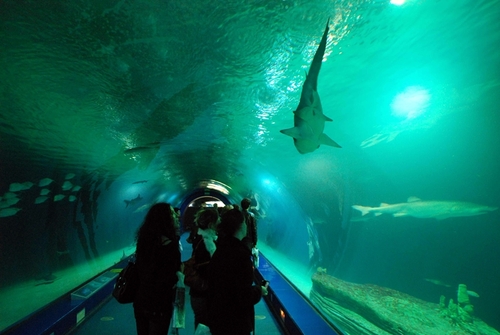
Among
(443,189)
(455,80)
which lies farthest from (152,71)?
(443,189)

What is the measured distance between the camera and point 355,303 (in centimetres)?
830

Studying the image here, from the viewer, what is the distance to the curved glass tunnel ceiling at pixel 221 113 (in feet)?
12.7

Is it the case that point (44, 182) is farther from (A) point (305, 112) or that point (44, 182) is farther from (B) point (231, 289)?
(A) point (305, 112)

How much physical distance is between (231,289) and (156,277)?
0.73m

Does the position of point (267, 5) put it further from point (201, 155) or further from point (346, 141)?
point (346, 141)

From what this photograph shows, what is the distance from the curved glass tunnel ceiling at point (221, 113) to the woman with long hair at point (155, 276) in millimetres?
1787

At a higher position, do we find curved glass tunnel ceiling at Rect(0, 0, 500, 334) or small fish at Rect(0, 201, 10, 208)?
curved glass tunnel ceiling at Rect(0, 0, 500, 334)

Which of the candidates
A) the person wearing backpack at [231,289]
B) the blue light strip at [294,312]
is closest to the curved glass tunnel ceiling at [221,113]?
the person wearing backpack at [231,289]

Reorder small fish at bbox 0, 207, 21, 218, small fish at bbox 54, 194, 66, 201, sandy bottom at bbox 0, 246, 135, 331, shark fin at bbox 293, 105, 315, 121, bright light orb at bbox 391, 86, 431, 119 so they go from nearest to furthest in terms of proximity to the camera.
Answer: shark fin at bbox 293, 105, 315, 121 → sandy bottom at bbox 0, 246, 135, 331 → bright light orb at bbox 391, 86, 431, 119 → small fish at bbox 0, 207, 21, 218 → small fish at bbox 54, 194, 66, 201

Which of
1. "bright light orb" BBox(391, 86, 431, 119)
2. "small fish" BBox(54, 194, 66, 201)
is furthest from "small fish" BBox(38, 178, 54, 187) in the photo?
"bright light orb" BBox(391, 86, 431, 119)

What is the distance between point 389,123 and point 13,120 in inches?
500

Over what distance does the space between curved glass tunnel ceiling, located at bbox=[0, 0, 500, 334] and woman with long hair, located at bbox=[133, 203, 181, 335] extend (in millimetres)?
1787

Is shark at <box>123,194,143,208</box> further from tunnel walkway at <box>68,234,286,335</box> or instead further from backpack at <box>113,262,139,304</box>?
backpack at <box>113,262,139,304</box>

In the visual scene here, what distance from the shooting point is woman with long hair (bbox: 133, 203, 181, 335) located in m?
2.31
